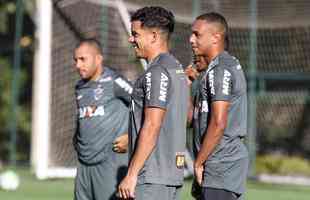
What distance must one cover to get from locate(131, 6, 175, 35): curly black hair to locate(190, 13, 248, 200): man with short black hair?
0.47 metres

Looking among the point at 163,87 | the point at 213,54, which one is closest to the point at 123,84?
the point at 213,54

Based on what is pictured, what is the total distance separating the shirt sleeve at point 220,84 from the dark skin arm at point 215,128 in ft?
0.15

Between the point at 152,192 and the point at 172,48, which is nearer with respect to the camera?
the point at 152,192

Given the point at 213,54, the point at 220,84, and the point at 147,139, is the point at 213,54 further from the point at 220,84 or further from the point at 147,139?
the point at 147,139

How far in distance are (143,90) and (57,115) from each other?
962 cm

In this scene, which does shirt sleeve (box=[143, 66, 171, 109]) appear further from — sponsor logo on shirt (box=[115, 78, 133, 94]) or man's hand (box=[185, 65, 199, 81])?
sponsor logo on shirt (box=[115, 78, 133, 94])

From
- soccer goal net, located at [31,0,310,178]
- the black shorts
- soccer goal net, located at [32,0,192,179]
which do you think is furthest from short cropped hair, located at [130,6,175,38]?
soccer goal net, located at [32,0,192,179]

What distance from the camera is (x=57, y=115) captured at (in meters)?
15.7

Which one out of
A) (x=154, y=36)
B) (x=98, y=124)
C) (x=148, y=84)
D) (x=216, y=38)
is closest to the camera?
(x=148, y=84)

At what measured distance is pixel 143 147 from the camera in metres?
5.97

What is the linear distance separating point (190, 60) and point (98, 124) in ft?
20.0

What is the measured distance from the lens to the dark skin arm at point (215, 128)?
6340 mm

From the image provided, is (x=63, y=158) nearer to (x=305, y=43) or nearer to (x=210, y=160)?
(x=305, y=43)

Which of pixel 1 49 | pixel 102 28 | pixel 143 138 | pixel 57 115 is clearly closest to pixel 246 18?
pixel 102 28
